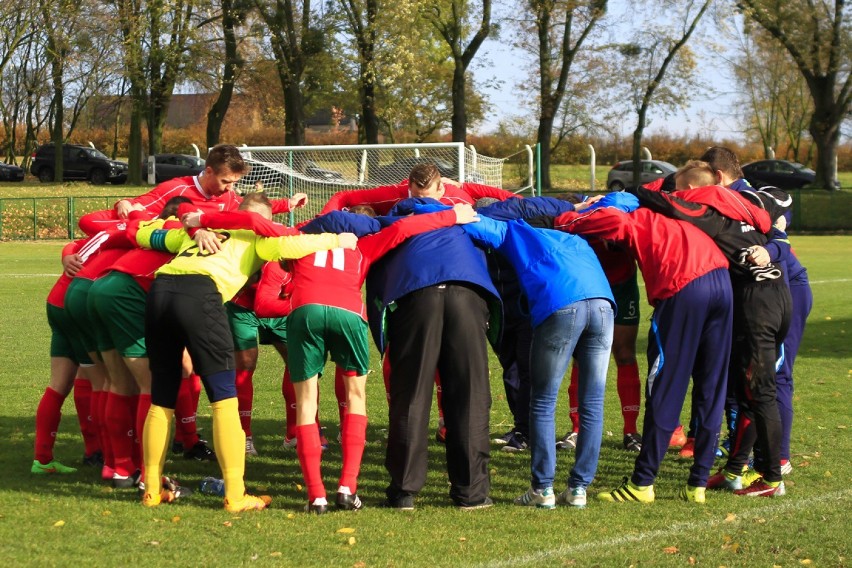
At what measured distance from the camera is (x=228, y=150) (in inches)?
283

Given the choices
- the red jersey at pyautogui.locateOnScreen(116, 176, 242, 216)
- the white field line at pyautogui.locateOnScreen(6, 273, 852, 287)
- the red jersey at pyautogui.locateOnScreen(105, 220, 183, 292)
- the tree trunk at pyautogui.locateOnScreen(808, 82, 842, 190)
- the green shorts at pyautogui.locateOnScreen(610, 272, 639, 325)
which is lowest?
the white field line at pyautogui.locateOnScreen(6, 273, 852, 287)

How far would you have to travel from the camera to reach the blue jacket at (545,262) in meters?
6.09

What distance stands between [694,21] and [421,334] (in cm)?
4523

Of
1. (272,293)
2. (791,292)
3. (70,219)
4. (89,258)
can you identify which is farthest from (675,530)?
(70,219)

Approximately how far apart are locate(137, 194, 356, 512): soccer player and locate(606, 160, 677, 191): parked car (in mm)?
41821

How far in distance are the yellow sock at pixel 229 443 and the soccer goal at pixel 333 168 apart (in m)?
15.3

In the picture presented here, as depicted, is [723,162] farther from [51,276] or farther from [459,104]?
[459,104]

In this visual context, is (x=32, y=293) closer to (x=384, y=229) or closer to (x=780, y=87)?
(x=384, y=229)

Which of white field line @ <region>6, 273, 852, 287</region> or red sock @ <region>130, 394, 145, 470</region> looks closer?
red sock @ <region>130, 394, 145, 470</region>

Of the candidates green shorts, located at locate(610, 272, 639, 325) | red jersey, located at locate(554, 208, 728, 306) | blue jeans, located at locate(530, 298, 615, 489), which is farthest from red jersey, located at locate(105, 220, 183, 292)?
green shorts, located at locate(610, 272, 639, 325)

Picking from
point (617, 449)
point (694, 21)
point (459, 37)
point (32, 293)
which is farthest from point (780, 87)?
point (617, 449)

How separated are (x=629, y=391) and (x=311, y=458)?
279cm

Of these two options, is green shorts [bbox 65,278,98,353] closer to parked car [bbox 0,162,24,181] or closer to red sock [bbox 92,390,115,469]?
red sock [bbox 92,390,115,469]

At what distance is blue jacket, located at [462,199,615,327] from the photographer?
6090mm
